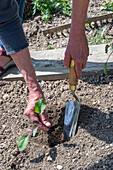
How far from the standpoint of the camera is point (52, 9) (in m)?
3.18

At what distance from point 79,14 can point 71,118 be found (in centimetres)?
78

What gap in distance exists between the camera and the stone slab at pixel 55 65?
7.08 ft

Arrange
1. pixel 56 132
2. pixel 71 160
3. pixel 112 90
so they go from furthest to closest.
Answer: pixel 112 90 < pixel 56 132 < pixel 71 160

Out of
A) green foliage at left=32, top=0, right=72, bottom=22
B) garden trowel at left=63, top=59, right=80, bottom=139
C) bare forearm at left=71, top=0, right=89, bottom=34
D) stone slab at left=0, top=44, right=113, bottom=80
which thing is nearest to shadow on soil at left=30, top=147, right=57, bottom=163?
Answer: garden trowel at left=63, top=59, right=80, bottom=139

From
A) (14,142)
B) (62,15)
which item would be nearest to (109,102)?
(14,142)

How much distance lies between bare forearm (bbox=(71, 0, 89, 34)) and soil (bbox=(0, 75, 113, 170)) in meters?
0.72

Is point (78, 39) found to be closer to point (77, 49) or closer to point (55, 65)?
point (77, 49)

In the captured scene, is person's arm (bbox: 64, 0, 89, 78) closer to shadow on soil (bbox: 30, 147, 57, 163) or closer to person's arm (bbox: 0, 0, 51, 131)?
person's arm (bbox: 0, 0, 51, 131)

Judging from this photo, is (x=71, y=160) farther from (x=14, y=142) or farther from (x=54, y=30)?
(x=54, y=30)

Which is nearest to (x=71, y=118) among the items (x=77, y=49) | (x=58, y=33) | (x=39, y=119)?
(x=39, y=119)

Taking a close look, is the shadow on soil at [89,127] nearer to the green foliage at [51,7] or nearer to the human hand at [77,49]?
the human hand at [77,49]

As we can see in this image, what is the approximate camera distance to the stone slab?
7.08ft

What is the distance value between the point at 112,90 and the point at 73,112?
42 cm

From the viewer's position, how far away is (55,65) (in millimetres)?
2283
